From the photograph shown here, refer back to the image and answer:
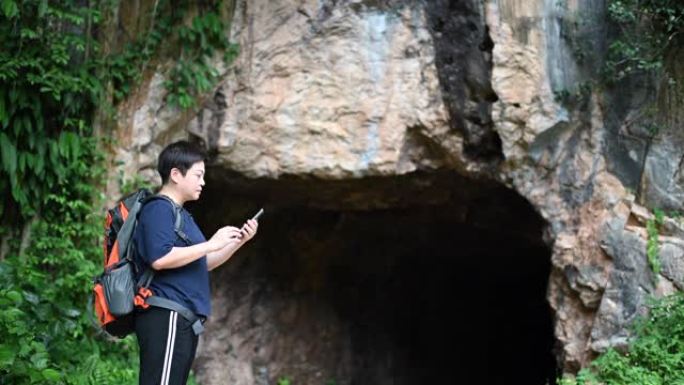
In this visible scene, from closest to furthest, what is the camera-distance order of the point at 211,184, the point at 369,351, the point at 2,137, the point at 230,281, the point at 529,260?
the point at 2,137 < the point at 211,184 < the point at 230,281 < the point at 369,351 < the point at 529,260

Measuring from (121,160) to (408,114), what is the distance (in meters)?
2.12

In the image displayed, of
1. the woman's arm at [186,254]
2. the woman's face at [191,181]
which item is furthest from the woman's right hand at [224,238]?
the woman's face at [191,181]

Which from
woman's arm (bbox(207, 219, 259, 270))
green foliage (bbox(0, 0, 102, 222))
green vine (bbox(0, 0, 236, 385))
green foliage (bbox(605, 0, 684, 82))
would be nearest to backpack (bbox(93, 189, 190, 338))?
woman's arm (bbox(207, 219, 259, 270))

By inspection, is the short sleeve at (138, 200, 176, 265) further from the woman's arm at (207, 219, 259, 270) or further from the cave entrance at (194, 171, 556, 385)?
the cave entrance at (194, 171, 556, 385)

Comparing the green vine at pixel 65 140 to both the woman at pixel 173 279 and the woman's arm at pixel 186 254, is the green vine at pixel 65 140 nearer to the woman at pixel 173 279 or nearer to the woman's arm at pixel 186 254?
the woman at pixel 173 279

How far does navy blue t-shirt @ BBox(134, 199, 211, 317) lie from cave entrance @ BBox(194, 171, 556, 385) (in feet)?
9.87

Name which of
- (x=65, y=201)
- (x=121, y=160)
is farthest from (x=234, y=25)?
(x=65, y=201)

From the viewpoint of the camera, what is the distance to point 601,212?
19.0 feet

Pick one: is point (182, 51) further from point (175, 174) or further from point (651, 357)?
point (651, 357)

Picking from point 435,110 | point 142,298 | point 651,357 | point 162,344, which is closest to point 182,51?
point 435,110

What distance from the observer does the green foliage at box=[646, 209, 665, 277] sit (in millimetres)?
5520

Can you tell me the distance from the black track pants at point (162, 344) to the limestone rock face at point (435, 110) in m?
2.79

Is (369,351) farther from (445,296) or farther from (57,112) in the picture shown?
(57,112)

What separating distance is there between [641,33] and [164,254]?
13.6 ft
